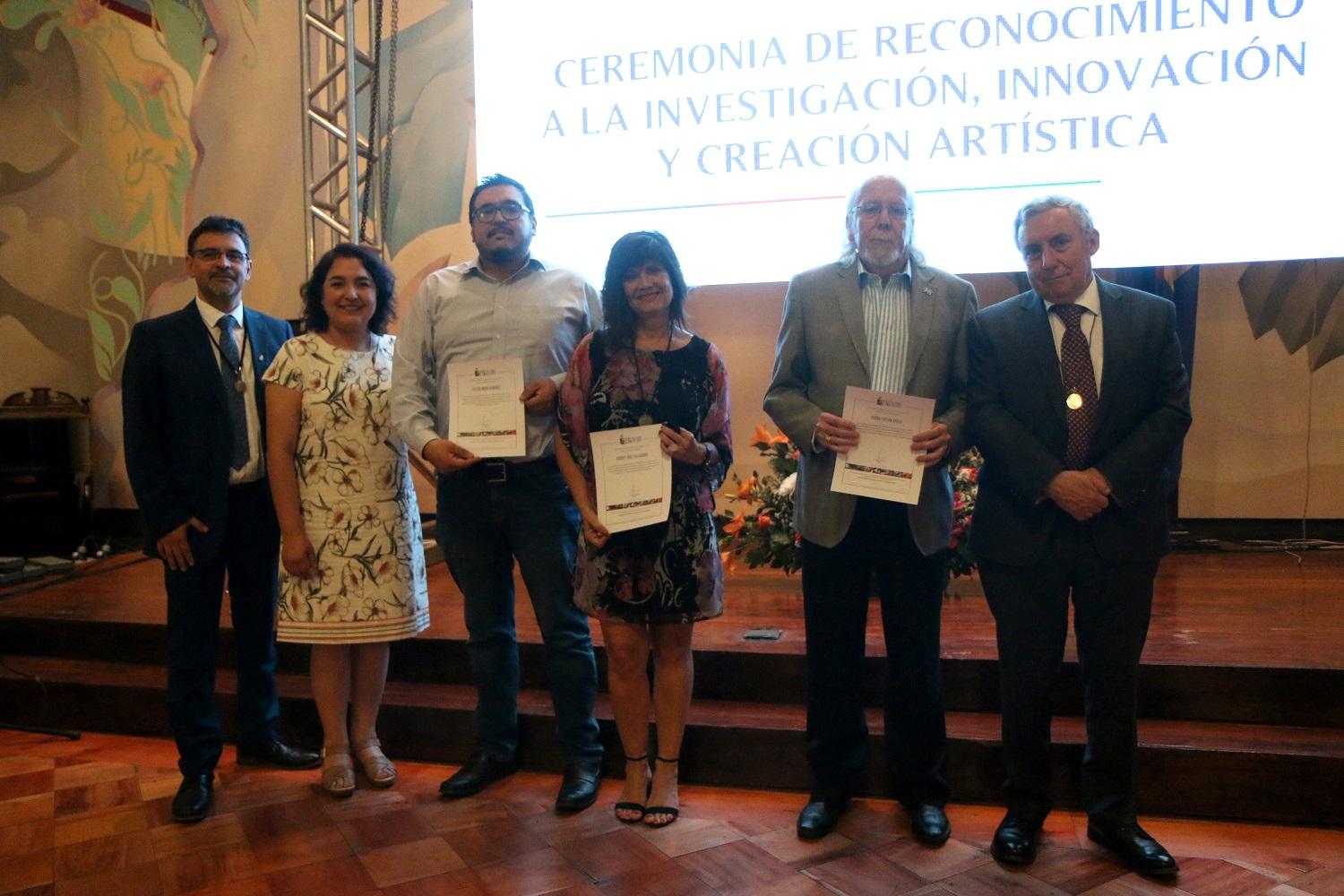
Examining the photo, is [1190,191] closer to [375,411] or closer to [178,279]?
[375,411]

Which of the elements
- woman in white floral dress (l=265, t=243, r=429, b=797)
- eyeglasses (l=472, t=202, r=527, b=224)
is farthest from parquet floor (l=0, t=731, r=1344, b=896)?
eyeglasses (l=472, t=202, r=527, b=224)

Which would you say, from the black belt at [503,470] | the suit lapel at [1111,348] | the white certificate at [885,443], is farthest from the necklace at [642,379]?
the suit lapel at [1111,348]

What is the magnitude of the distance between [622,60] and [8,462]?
3.75 metres

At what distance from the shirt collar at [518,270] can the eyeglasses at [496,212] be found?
4.8 inches

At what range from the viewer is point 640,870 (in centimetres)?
224

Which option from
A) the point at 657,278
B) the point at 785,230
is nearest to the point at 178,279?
the point at 785,230

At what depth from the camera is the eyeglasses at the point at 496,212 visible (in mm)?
2531

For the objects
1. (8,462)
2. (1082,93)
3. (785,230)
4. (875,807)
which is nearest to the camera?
(875,807)

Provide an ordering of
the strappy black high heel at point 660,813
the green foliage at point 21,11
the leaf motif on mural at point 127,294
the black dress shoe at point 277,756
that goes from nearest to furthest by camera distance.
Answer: the strappy black high heel at point 660,813
the black dress shoe at point 277,756
the green foliage at point 21,11
the leaf motif on mural at point 127,294

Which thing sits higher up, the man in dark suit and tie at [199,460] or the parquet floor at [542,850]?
the man in dark suit and tie at [199,460]

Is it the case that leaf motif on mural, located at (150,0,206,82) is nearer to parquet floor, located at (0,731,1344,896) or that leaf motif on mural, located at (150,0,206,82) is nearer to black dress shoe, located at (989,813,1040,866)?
parquet floor, located at (0,731,1344,896)

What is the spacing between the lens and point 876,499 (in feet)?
7.41

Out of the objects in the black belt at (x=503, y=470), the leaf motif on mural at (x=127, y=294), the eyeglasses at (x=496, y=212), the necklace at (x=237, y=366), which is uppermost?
the leaf motif on mural at (x=127, y=294)

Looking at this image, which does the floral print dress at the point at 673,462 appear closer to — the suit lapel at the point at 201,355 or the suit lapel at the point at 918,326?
the suit lapel at the point at 918,326
